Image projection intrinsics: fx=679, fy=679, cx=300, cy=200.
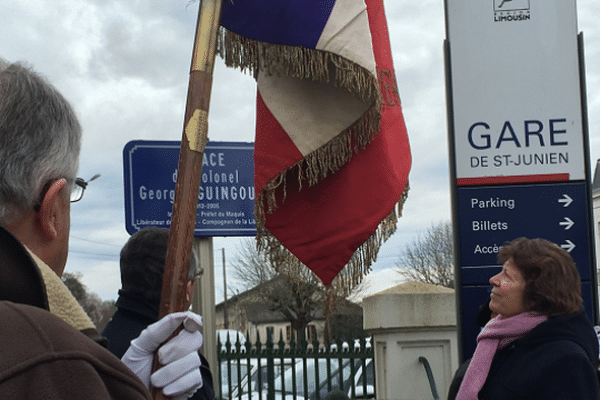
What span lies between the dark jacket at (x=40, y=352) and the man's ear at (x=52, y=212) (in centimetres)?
21

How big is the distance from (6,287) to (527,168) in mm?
3497

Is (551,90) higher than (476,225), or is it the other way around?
(551,90)

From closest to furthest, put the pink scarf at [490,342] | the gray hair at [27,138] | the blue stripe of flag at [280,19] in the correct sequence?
the gray hair at [27,138] < the pink scarf at [490,342] < the blue stripe of flag at [280,19]

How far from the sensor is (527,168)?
3.92 meters

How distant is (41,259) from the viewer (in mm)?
1114

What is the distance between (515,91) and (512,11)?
1.52 feet

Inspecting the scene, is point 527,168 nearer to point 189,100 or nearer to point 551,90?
point 551,90

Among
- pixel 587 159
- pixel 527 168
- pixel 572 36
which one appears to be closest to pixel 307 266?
pixel 527 168

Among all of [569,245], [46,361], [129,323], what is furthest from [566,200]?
[46,361]

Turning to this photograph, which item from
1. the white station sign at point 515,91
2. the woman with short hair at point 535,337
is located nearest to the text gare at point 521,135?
the white station sign at point 515,91

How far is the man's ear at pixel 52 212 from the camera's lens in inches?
43.3

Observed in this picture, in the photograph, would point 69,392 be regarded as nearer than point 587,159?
Yes

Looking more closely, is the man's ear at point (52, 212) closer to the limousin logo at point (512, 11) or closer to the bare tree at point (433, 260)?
the limousin logo at point (512, 11)

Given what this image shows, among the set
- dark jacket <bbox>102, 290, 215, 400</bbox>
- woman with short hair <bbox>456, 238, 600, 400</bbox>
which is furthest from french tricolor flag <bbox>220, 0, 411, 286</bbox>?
dark jacket <bbox>102, 290, 215, 400</bbox>
